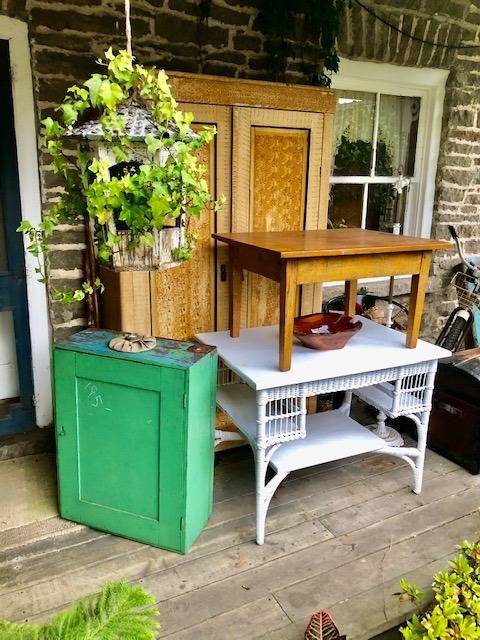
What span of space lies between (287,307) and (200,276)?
80 centimetres

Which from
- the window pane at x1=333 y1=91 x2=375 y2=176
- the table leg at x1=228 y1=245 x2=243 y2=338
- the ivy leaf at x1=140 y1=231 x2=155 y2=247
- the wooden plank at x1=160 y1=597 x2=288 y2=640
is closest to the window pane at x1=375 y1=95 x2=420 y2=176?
the window pane at x1=333 y1=91 x2=375 y2=176

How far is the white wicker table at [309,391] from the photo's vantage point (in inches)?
98.4

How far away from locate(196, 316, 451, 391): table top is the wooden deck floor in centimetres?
88

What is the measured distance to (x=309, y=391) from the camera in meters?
2.54

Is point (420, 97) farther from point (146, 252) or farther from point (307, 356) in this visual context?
point (146, 252)

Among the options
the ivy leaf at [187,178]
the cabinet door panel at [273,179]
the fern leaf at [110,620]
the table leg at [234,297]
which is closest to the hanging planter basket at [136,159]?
the ivy leaf at [187,178]

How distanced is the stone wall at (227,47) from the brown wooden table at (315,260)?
111cm

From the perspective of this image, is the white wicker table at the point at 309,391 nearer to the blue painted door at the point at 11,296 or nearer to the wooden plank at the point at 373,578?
the wooden plank at the point at 373,578

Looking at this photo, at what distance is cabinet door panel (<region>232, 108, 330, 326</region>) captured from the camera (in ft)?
9.67

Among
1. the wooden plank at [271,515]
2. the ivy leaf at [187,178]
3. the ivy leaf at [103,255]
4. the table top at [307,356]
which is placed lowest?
the wooden plank at [271,515]

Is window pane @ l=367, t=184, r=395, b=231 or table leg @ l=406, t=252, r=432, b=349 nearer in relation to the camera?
table leg @ l=406, t=252, r=432, b=349

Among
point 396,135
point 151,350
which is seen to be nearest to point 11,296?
point 151,350

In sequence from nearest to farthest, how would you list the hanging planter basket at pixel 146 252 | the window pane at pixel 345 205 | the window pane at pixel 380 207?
the hanging planter basket at pixel 146 252 < the window pane at pixel 345 205 < the window pane at pixel 380 207

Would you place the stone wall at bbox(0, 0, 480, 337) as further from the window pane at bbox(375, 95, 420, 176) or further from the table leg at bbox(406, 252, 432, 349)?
the table leg at bbox(406, 252, 432, 349)
